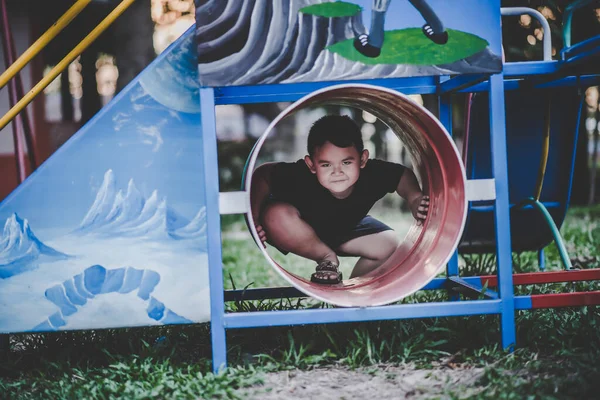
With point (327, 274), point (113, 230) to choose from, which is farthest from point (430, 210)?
point (113, 230)

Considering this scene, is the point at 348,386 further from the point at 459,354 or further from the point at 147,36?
the point at 147,36

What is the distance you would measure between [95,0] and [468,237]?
19.6 feet

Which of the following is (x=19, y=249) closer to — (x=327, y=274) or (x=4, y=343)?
(x=4, y=343)

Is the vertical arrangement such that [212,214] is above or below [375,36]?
below

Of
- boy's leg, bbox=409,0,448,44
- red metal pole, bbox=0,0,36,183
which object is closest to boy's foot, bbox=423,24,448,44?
boy's leg, bbox=409,0,448,44

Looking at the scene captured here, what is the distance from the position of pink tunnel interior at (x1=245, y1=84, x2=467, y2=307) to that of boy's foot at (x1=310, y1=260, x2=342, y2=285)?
5 centimetres

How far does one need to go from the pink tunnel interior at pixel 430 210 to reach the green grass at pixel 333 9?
27 centimetres

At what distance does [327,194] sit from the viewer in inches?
123

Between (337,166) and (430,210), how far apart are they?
0.51 metres

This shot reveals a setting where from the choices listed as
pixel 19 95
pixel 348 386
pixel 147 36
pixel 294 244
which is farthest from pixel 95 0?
pixel 348 386

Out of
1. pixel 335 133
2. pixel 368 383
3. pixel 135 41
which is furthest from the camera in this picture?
pixel 135 41

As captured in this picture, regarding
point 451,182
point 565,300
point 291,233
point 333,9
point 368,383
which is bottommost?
point 368,383

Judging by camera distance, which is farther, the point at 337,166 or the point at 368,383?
the point at 337,166

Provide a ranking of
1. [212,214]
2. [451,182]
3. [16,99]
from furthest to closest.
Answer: [16,99] < [451,182] < [212,214]
